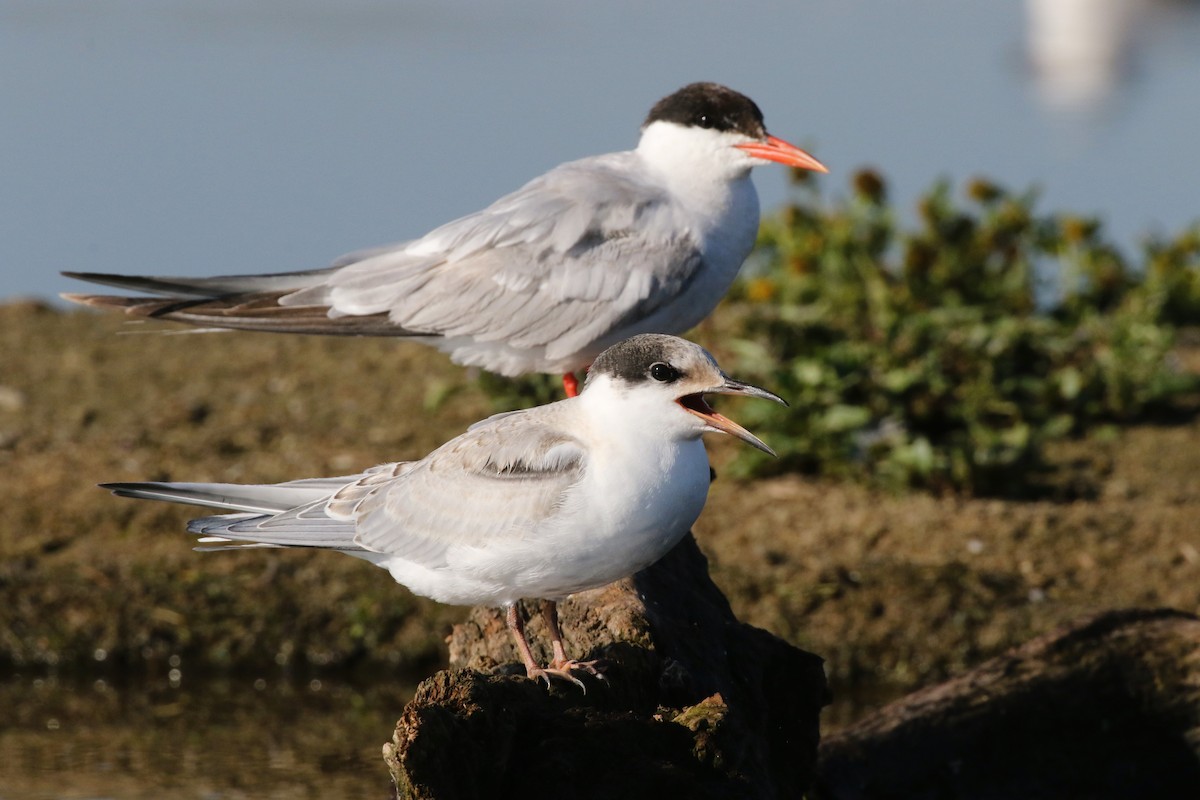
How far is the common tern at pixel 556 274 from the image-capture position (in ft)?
16.6

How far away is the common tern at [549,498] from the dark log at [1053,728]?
1097 mm

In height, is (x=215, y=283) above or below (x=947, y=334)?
Result: above

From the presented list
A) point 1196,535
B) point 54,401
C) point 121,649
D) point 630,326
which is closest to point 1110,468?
point 1196,535

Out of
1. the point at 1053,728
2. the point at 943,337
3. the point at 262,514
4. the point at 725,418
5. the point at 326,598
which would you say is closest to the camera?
the point at 725,418

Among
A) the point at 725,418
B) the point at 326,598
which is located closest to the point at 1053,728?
the point at 725,418

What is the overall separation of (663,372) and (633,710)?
76 cm

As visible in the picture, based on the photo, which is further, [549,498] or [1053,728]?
[1053,728]

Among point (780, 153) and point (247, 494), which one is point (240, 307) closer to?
point (247, 494)

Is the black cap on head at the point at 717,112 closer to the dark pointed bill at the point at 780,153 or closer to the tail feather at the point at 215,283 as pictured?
the dark pointed bill at the point at 780,153

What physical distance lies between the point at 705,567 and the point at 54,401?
156 inches

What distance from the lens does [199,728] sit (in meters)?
5.27

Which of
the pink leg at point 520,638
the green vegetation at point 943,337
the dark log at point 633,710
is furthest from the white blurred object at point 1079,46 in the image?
the pink leg at point 520,638

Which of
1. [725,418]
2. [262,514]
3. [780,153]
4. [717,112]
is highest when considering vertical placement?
[717,112]

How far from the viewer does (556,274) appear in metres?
5.11
